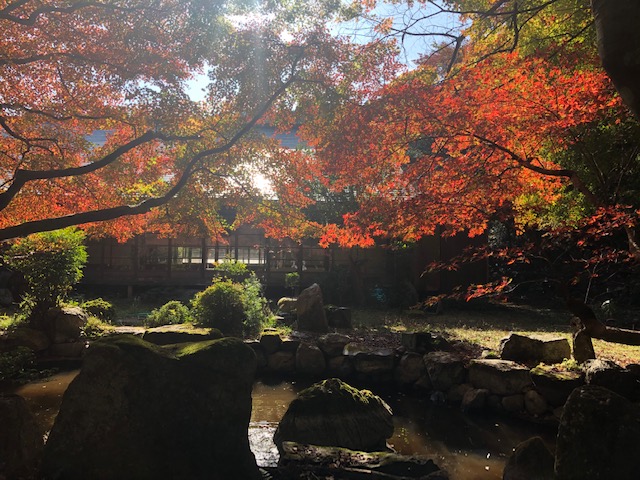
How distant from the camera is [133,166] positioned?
7.68m

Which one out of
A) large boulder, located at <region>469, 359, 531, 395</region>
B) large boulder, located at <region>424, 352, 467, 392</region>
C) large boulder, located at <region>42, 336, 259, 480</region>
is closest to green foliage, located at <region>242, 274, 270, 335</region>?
large boulder, located at <region>424, 352, 467, 392</region>

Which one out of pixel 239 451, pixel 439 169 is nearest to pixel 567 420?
pixel 239 451

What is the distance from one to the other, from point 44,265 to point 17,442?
6.64 meters

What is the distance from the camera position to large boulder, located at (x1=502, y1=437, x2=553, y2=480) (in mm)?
3912

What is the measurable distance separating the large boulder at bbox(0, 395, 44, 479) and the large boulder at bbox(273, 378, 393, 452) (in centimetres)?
243

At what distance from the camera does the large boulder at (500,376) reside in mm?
6391

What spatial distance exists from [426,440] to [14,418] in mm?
4456

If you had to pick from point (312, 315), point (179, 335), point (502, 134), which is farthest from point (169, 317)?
point (502, 134)

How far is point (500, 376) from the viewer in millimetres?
6508

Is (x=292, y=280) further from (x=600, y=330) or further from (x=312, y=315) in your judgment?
(x=600, y=330)

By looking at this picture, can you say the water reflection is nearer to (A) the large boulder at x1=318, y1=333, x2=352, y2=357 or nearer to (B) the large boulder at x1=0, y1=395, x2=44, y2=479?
(A) the large boulder at x1=318, y1=333, x2=352, y2=357

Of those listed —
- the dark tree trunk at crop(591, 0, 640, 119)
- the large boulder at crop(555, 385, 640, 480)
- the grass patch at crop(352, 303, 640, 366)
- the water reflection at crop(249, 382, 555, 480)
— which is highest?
the dark tree trunk at crop(591, 0, 640, 119)

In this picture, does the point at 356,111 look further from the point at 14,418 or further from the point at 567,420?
the point at 14,418

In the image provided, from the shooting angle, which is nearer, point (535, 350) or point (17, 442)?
point (17, 442)
